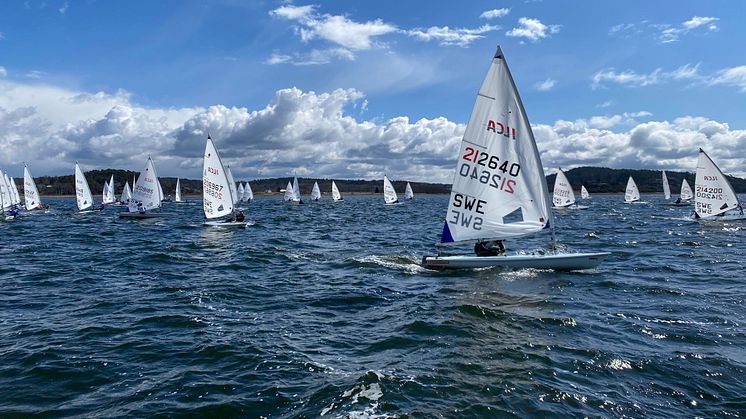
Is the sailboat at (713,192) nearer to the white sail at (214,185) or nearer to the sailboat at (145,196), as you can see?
the white sail at (214,185)

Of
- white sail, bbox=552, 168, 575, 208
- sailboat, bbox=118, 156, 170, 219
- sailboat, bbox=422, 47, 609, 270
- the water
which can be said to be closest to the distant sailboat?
sailboat, bbox=118, 156, 170, 219

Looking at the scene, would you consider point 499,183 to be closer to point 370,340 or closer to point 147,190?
point 370,340

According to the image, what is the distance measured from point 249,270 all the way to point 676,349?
52.3 ft

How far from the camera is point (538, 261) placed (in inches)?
731

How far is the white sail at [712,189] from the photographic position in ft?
126

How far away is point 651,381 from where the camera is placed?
28.6ft

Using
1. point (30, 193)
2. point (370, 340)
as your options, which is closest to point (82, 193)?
point (30, 193)

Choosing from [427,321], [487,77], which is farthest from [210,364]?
[487,77]

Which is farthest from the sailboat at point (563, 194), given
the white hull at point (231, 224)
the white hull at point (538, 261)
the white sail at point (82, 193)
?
the white sail at point (82, 193)

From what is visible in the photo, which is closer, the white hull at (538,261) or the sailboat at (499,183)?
the sailboat at (499,183)

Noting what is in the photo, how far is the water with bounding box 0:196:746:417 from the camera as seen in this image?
794 centimetres

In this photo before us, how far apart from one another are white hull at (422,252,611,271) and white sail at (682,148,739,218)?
2692cm

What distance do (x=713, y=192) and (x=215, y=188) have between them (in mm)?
40577

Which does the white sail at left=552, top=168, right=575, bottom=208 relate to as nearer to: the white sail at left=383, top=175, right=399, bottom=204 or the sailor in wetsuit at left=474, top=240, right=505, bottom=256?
the white sail at left=383, top=175, right=399, bottom=204
